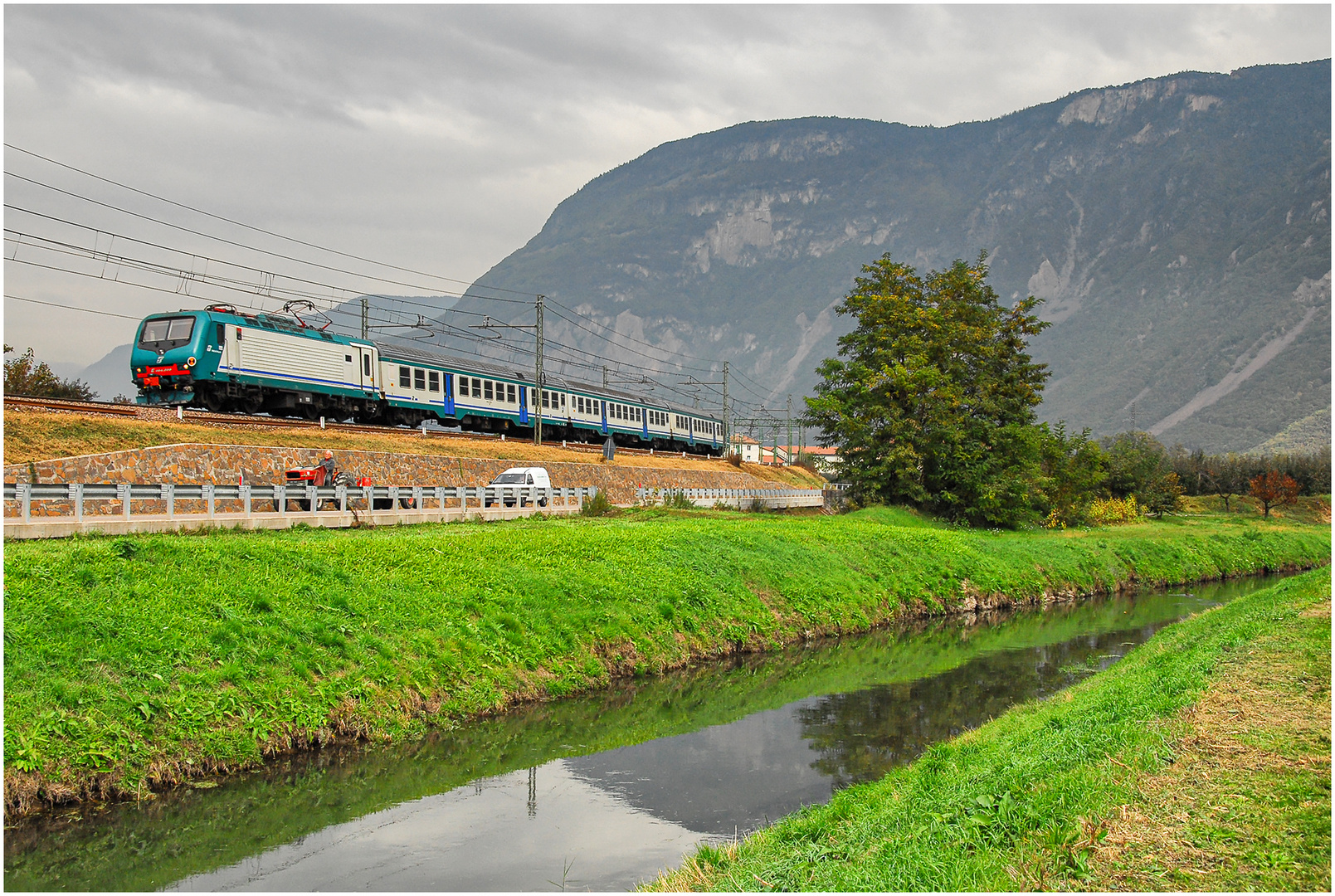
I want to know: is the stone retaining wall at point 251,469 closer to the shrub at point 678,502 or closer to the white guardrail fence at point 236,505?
the white guardrail fence at point 236,505

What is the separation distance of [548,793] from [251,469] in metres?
20.2

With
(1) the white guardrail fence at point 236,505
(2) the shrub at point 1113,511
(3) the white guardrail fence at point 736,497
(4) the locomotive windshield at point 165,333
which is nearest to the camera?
(1) the white guardrail fence at point 236,505

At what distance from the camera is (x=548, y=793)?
12.2 m

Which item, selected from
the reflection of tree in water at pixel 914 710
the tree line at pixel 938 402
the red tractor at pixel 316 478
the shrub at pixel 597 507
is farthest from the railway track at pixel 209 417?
the reflection of tree in water at pixel 914 710

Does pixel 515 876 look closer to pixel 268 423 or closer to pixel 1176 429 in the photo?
pixel 268 423

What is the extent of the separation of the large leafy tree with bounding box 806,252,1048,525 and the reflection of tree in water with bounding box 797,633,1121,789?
23.1 metres

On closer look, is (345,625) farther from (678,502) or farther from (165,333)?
(678,502)

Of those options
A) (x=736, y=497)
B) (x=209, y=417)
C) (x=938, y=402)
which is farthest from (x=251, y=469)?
(x=938, y=402)

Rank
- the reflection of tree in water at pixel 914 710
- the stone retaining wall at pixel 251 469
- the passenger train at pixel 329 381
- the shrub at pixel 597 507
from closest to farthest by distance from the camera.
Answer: the reflection of tree in water at pixel 914 710 → the stone retaining wall at pixel 251 469 → the passenger train at pixel 329 381 → the shrub at pixel 597 507

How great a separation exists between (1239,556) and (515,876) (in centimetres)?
4523

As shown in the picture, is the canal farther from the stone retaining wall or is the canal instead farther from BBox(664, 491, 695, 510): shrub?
BBox(664, 491, 695, 510): shrub

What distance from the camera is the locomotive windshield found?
33000mm

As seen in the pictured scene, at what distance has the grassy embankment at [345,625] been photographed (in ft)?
36.4

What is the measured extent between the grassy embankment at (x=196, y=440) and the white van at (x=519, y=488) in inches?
162
